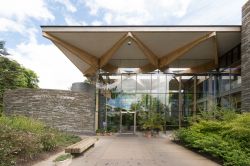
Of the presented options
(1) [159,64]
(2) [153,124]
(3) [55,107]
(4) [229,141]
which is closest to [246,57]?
(2) [153,124]

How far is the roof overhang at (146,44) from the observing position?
29.8 metres

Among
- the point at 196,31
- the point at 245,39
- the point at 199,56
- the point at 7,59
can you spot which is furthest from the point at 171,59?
the point at 7,59

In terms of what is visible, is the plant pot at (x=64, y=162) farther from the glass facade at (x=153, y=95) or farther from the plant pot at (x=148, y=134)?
the glass facade at (x=153, y=95)

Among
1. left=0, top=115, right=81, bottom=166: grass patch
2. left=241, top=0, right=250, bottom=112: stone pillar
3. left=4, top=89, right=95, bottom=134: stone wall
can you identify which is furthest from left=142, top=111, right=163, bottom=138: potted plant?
left=0, top=115, right=81, bottom=166: grass patch

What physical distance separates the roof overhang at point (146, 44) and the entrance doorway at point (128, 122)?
4.66 meters

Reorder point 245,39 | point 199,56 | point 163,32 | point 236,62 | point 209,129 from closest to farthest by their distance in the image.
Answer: point 209,129 < point 245,39 < point 163,32 < point 236,62 < point 199,56

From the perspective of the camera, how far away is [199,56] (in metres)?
36.0

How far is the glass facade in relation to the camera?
35.9 metres

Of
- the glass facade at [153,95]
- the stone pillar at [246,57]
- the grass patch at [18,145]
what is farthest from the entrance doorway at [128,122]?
the grass patch at [18,145]

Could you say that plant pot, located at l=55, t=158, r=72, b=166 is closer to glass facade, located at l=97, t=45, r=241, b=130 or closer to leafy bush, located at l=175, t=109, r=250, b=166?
leafy bush, located at l=175, t=109, r=250, b=166

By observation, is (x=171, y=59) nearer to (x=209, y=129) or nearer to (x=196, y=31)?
(x=196, y=31)

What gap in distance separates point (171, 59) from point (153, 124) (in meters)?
5.84

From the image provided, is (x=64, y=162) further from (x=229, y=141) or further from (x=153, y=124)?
(x=153, y=124)

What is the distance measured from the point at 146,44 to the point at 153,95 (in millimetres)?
5620
